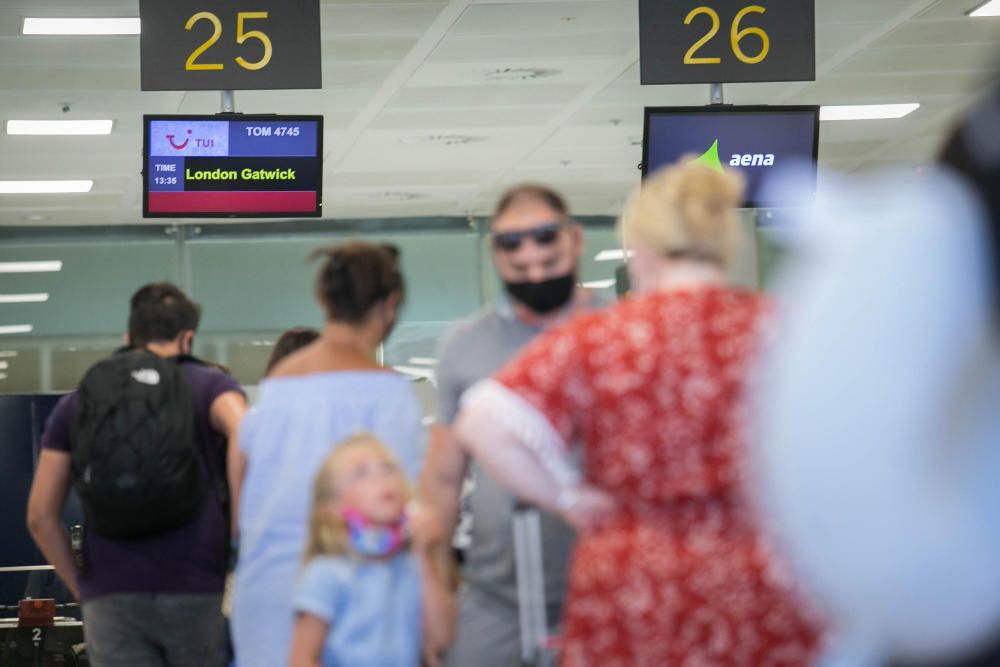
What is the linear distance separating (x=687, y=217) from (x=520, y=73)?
25.8ft

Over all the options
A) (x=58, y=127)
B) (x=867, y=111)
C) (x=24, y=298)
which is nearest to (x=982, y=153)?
(x=58, y=127)

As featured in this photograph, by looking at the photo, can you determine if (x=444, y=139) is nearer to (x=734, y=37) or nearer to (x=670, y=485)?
(x=734, y=37)

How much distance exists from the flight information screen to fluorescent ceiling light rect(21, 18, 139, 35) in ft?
2.79

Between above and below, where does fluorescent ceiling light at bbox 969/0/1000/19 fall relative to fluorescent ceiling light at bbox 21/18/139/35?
above

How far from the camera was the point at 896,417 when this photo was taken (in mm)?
796

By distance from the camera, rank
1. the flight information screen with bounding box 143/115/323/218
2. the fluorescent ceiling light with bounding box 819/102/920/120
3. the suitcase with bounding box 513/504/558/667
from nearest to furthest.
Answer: the suitcase with bounding box 513/504/558/667 → the flight information screen with bounding box 143/115/323/218 → the fluorescent ceiling light with bounding box 819/102/920/120

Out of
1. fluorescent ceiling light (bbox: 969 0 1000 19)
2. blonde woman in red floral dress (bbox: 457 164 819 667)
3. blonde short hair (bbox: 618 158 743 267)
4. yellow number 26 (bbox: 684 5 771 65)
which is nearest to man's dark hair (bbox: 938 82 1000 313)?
blonde woman in red floral dress (bbox: 457 164 819 667)

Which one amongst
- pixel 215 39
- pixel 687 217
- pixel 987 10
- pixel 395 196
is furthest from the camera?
pixel 395 196

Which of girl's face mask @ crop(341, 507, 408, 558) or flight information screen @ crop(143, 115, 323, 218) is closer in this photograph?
girl's face mask @ crop(341, 507, 408, 558)

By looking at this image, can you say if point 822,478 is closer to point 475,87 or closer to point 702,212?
point 702,212

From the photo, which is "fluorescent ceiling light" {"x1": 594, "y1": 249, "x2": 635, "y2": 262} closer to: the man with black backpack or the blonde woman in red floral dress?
the man with black backpack

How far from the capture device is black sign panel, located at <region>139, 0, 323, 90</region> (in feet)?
23.3

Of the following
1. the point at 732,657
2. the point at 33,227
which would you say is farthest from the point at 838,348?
the point at 33,227

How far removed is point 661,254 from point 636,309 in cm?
13
